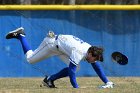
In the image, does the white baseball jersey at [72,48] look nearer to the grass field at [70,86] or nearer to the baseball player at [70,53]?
the baseball player at [70,53]

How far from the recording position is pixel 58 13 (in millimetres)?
13938


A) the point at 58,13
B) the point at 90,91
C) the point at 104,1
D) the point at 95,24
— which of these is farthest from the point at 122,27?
the point at 104,1

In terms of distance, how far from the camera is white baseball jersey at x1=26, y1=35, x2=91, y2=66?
1022 centimetres

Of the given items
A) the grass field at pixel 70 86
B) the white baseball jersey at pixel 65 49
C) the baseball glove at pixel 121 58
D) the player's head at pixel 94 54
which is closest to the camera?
the grass field at pixel 70 86

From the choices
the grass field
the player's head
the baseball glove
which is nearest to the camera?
the grass field

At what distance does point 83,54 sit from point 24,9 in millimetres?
3994

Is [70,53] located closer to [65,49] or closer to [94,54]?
[65,49]

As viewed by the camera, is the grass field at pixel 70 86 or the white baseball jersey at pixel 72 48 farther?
the white baseball jersey at pixel 72 48

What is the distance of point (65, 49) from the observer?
1055cm

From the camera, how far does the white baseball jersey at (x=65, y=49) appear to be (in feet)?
33.5

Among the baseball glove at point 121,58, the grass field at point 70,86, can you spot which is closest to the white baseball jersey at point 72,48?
the grass field at point 70,86

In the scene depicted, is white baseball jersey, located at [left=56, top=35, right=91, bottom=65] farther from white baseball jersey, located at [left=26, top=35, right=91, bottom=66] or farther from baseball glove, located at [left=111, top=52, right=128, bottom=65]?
baseball glove, located at [left=111, top=52, right=128, bottom=65]

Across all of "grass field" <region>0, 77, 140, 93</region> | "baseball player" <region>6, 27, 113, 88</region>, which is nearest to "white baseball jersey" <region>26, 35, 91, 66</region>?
"baseball player" <region>6, 27, 113, 88</region>

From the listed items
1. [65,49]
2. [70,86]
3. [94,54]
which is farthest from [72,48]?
[70,86]
